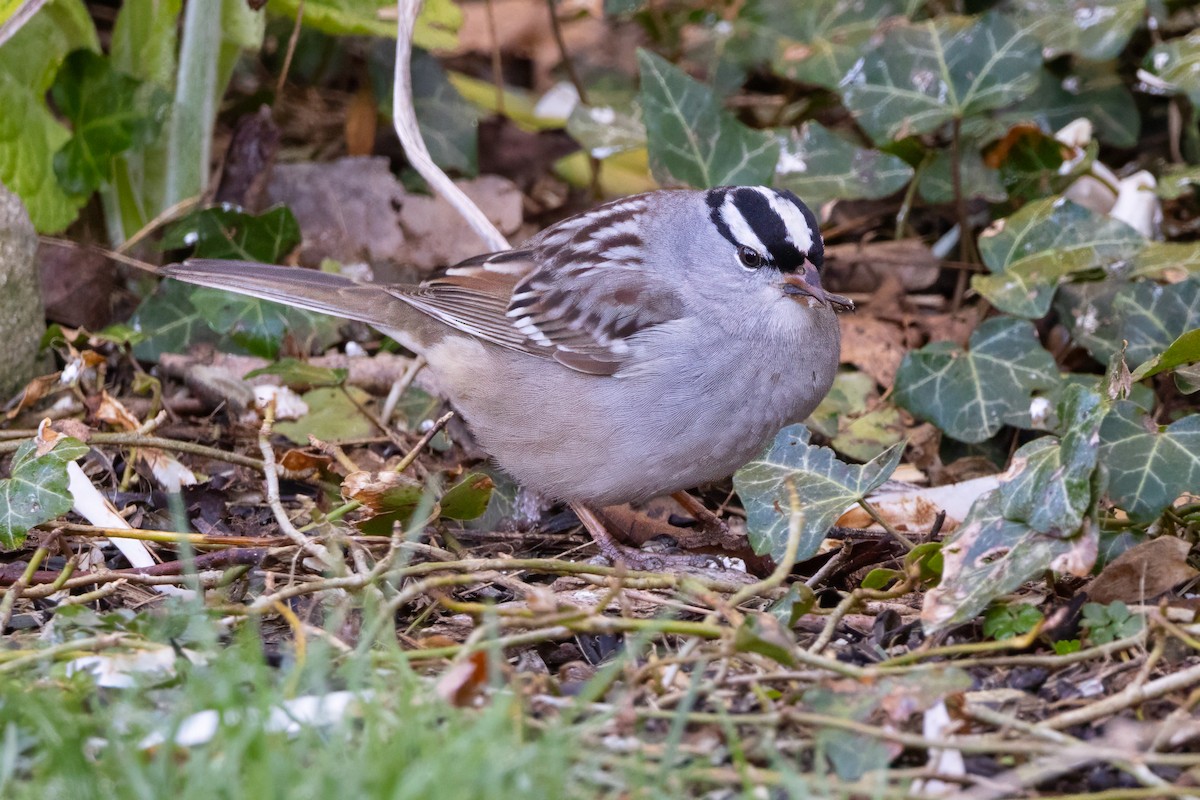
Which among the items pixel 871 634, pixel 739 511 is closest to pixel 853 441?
pixel 739 511

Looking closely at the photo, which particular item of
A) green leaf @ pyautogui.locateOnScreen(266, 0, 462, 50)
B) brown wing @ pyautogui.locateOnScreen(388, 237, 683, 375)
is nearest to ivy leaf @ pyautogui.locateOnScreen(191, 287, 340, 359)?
brown wing @ pyautogui.locateOnScreen(388, 237, 683, 375)

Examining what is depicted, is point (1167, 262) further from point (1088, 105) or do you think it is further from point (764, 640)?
point (764, 640)

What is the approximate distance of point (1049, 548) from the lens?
2.89 metres

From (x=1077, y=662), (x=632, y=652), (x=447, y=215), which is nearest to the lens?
(x=632, y=652)

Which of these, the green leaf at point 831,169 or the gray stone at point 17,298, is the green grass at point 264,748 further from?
the green leaf at point 831,169

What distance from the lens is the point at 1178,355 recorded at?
317cm

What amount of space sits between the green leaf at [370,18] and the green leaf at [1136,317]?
2.56 meters

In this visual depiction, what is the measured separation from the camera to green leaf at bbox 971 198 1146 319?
14.4 feet

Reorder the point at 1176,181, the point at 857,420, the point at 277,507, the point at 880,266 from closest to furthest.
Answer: the point at 277,507
the point at 857,420
the point at 1176,181
the point at 880,266

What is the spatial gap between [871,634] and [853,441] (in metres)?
1.35

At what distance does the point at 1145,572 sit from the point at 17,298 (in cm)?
337

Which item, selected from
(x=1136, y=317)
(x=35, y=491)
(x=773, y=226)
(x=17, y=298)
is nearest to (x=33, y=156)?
(x=17, y=298)

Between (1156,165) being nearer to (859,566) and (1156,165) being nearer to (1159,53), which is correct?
A: (1159,53)

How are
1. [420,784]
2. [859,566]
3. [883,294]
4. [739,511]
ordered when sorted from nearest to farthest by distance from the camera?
[420,784] < [859,566] < [739,511] < [883,294]
